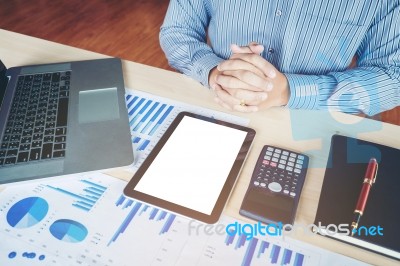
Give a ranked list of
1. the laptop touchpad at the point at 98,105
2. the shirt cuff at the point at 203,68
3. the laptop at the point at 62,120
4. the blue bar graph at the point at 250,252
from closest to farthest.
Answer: the blue bar graph at the point at 250,252 < the laptop at the point at 62,120 < the laptop touchpad at the point at 98,105 < the shirt cuff at the point at 203,68

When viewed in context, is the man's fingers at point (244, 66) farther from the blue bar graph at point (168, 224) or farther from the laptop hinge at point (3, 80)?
the laptop hinge at point (3, 80)

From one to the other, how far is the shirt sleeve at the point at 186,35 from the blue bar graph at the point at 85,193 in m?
0.46

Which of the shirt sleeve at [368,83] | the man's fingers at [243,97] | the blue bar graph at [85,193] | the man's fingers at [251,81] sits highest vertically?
the shirt sleeve at [368,83]

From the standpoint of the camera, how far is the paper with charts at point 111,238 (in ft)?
1.68

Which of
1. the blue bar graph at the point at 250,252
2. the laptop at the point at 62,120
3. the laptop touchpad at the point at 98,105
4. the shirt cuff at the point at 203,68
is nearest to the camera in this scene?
the blue bar graph at the point at 250,252

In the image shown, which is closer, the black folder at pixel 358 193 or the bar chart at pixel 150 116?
the black folder at pixel 358 193

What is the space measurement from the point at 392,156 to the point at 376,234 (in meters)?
0.20

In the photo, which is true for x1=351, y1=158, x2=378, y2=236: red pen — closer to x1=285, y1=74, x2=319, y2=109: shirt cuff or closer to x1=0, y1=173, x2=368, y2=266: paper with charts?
x1=0, y1=173, x2=368, y2=266: paper with charts

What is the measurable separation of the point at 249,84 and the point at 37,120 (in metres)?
0.49

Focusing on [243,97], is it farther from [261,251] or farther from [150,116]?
[261,251]

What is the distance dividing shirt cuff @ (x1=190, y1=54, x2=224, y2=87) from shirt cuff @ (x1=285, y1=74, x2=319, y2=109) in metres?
0.22

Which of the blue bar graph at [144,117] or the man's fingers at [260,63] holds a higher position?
the man's fingers at [260,63]

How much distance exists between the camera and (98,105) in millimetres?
778

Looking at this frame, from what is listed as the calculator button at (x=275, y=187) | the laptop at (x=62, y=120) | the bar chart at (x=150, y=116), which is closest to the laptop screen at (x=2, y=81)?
the laptop at (x=62, y=120)
